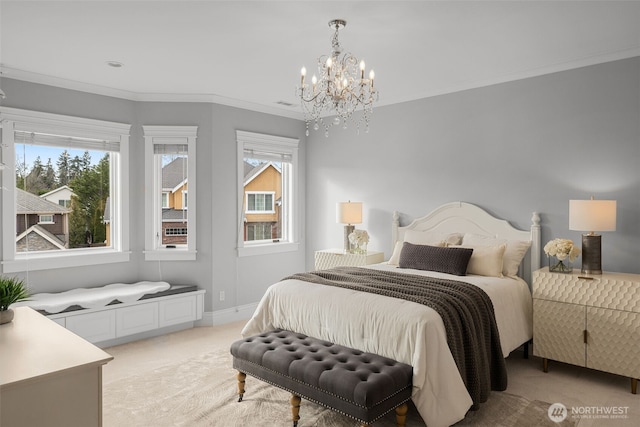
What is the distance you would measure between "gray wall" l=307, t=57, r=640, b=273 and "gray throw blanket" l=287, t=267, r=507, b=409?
4.54 ft

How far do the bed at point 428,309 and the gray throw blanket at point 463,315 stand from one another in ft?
0.30

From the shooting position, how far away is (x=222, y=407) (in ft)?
9.78

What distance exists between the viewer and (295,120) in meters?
6.04

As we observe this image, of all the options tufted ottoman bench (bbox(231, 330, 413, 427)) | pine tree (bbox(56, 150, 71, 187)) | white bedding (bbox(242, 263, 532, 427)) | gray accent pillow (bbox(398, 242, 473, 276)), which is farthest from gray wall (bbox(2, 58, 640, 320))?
tufted ottoman bench (bbox(231, 330, 413, 427))

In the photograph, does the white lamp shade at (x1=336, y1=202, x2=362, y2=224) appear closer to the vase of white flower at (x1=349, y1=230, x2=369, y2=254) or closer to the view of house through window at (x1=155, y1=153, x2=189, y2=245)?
the vase of white flower at (x1=349, y1=230, x2=369, y2=254)

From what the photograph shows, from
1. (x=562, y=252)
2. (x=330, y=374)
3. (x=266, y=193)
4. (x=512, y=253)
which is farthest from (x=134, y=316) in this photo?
(x=562, y=252)

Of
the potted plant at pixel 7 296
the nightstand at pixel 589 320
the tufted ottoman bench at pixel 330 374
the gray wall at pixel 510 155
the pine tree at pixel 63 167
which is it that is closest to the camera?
the potted plant at pixel 7 296

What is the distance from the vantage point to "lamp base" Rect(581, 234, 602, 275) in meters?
3.48

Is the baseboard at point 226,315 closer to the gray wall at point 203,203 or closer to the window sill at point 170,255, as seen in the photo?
the gray wall at point 203,203

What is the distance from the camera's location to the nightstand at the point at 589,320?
10.4 ft

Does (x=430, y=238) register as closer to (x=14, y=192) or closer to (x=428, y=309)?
(x=428, y=309)

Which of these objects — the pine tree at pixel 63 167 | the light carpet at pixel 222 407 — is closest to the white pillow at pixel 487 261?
the light carpet at pixel 222 407

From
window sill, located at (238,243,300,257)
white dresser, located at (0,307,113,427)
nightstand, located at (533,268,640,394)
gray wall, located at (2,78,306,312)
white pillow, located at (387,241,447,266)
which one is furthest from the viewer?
window sill, located at (238,243,300,257)

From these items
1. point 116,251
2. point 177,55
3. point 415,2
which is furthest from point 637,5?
point 116,251
